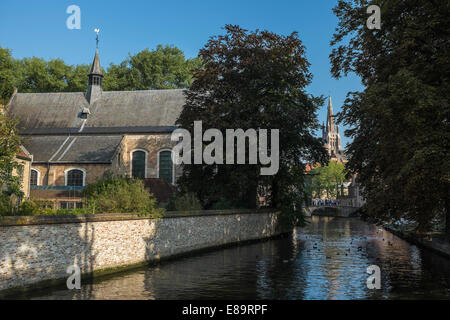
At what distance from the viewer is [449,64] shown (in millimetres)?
16031

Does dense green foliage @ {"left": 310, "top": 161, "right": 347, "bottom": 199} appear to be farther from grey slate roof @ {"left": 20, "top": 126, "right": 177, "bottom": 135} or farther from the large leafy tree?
the large leafy tree

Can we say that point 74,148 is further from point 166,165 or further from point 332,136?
point 332,136

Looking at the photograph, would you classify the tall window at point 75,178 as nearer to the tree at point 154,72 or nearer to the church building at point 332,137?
the tree at point 154,72

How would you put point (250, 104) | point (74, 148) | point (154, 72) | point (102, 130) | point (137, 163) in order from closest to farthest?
point (250, 104)
point (74, 148)
point (137, 163)
point (102, 130)
point (154, 72)

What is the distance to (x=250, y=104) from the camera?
29516 millimetres

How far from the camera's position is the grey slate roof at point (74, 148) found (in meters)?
42.1

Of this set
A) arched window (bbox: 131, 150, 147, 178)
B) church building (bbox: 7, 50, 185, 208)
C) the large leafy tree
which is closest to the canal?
the large leafy tree

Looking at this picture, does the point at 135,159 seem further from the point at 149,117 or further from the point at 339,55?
the point at 339,55

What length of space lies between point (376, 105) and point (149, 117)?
34.1 m

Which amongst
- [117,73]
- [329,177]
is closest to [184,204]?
[117,73]

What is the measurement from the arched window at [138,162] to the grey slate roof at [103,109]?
10.0 ft

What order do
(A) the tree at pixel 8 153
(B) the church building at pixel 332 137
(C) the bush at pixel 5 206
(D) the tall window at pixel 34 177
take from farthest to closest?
(B) the church building at pixel 332 137 → (D) the tall window at pixel 34 177 → (C) the bush at pixel 5 206 → (A) the tree at pixel 8 153

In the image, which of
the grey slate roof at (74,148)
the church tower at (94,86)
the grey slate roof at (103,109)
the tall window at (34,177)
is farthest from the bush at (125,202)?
the church tower at (94,86)

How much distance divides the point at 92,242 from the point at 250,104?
16.4 m
